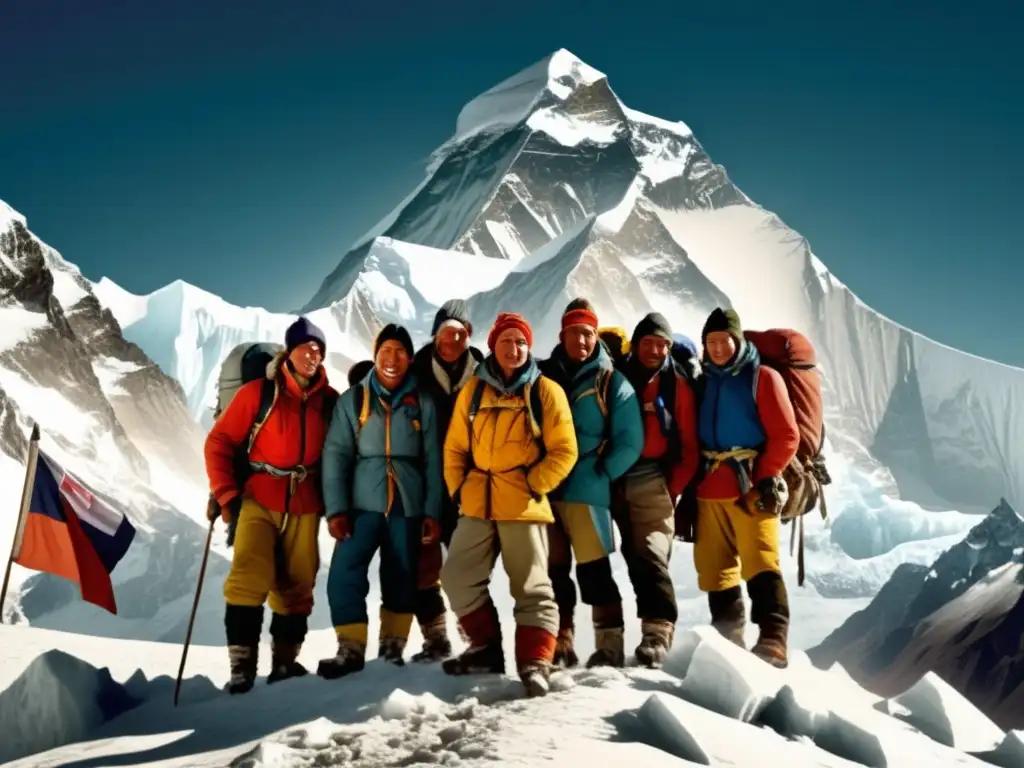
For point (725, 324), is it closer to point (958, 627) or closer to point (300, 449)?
point (300, 449)

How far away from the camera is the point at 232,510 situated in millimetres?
6059

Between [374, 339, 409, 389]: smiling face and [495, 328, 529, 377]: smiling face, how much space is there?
89 cm

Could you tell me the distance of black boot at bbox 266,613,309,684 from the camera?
6.22 meters

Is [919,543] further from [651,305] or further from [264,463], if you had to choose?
[264,463]

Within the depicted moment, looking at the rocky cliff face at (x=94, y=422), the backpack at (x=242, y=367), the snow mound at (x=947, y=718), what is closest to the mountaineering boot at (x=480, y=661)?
the backpack at (x=242, y=367)

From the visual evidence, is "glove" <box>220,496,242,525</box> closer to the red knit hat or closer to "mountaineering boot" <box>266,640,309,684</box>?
"mountaineering boot" <box>266,640,309,684</box>

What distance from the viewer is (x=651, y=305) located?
142 meters

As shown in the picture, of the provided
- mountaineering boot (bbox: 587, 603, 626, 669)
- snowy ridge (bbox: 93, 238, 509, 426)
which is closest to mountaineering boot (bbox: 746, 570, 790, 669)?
mountaineering boot (bbox: 587, 603, 626, 669)

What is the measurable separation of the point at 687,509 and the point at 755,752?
6.99 ft

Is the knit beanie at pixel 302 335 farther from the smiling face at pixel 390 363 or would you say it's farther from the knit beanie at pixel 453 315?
the knit beanie at pixel 453 315

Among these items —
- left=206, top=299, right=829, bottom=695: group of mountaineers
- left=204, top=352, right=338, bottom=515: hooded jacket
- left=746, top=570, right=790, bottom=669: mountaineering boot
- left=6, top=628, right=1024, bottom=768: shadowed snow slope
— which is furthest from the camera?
left=204, top=352, right=338, bottom=515: hooded jacket

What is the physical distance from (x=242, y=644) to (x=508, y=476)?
2.25 m

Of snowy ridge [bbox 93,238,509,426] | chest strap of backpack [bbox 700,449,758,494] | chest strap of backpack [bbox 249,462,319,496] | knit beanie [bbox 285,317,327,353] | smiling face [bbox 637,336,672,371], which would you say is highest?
snowy ridge [bbox 93,238,509,426]

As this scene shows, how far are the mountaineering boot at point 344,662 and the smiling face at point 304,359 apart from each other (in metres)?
1.72
